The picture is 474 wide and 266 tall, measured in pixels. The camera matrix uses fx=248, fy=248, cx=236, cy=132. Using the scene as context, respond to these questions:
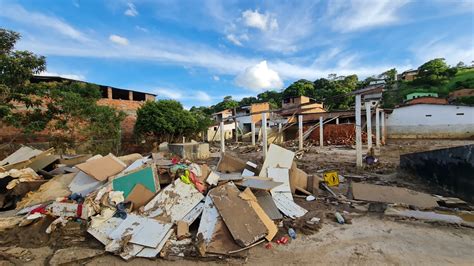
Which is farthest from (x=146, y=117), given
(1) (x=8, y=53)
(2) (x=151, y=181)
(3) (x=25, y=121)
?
(2) (x=151, y=181)

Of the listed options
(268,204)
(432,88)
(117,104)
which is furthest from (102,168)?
(432,88)

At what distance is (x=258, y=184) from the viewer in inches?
187

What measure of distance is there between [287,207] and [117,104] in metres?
15.9

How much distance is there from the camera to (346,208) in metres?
4.80

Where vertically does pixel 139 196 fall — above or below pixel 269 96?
below

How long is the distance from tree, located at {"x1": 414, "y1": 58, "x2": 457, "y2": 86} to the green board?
1931 inches

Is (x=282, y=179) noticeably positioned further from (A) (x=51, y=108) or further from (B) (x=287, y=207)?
(A) (x=51, y=108)

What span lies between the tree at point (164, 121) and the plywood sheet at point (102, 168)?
9.43 m

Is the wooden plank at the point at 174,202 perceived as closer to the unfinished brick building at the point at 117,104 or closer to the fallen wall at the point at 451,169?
the fallen wall at the point at 451,169

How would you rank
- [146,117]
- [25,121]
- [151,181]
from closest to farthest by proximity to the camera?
[151,181] → [25,121] → [146,117]

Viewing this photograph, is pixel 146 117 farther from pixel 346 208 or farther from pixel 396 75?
pixel 396 75

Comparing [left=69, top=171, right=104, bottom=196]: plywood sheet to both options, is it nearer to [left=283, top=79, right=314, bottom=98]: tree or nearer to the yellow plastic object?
the yellow plastic object

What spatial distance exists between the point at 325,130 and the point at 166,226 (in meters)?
20.0

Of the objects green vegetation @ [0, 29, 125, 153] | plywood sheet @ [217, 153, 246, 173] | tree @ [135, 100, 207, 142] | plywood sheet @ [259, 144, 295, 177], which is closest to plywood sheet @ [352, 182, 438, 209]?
plywood sheet @ [259, 144, 295, 177]
